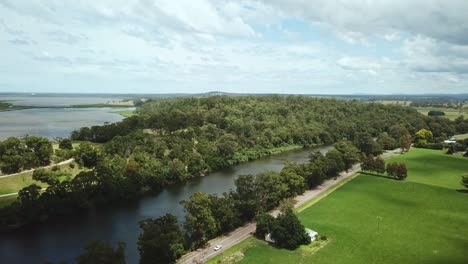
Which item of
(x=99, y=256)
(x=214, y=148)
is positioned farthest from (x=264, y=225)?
(x=214, y=148)

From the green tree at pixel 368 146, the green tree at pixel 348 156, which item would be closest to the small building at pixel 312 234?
the green tree at pixel 348 156

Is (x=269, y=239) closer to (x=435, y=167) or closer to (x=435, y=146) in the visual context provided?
(x=435, y=167)

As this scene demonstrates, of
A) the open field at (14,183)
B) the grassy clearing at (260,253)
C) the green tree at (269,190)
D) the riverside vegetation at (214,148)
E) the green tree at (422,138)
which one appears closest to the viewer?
the grassy clearing at (260,253)

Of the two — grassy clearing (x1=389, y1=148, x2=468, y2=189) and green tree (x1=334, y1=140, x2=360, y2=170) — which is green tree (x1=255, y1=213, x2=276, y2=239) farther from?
grassy clearing (x1=389, y1=148, x2=468, y2=189)

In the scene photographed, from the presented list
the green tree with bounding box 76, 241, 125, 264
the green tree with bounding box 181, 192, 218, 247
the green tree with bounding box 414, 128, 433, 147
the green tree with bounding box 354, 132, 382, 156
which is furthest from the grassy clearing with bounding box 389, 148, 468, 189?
the green tree with bounding box 76, 241, 125, 264

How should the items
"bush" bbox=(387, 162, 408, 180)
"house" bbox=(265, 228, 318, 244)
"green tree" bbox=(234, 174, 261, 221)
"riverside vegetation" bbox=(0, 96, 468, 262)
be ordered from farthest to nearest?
"bush" bbox=(387, 162, 408, 180)
"riverside vegetation" bbox=(0, 96, 468, 262)
"green tree" bbox=(234, 174, 261, 221)
"house" bbox=(265, 228, 318, 244)

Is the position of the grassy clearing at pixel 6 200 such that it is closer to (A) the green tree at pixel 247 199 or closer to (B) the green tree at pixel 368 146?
(A) the green tree at pixel 247 199
